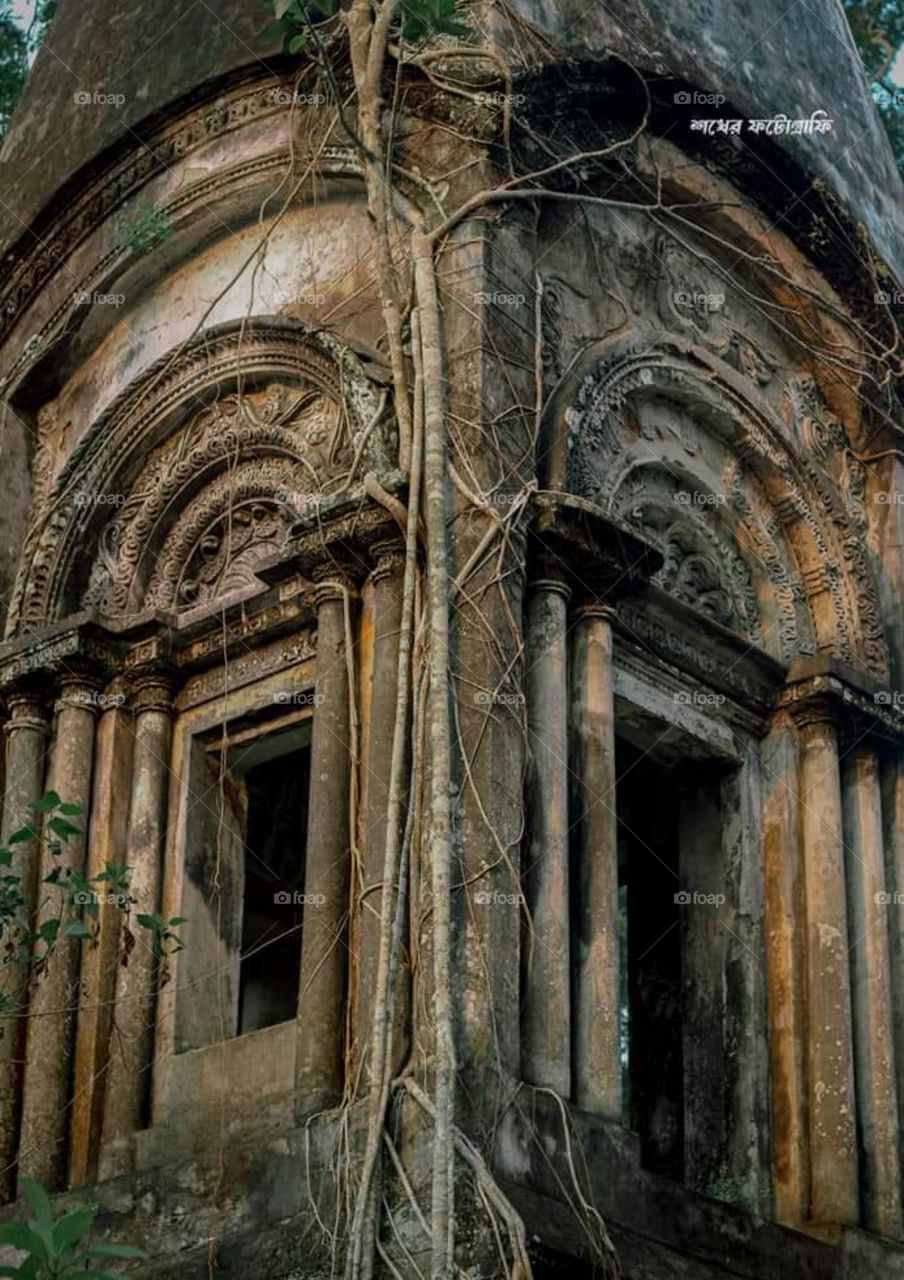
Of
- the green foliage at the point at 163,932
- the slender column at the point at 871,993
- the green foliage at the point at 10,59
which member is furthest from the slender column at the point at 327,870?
the green foliage at the point at 10,59

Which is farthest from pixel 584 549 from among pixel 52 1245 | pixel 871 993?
pixel 52 1245

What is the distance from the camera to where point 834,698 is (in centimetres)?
1319

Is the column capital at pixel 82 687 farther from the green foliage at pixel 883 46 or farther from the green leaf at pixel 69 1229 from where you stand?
the green foliage at pixel 883 46

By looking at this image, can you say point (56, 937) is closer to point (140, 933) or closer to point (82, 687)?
point (140, 933)

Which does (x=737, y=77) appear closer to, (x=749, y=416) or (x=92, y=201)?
(x=749, y=416)

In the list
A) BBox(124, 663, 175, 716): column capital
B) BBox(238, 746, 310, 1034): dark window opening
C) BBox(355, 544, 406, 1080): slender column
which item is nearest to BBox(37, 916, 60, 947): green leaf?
BBox(355, 544, 406, 1080): slender column

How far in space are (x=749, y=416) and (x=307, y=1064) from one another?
4221 mm

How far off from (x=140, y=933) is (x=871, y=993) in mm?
3339

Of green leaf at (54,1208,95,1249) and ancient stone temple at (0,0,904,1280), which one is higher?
ancient stone temple at (0,0,904,1280)

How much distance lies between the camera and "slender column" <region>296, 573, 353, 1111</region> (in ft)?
36.3

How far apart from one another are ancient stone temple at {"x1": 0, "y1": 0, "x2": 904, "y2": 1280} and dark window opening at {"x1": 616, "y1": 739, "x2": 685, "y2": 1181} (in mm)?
29

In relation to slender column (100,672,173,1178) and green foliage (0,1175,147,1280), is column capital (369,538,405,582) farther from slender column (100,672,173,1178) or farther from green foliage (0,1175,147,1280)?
green foliage (0,1175,147,1280)

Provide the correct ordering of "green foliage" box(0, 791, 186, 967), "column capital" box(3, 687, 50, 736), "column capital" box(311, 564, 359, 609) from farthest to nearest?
"column capital" box(3, 687, 50, 736) < "column capital" box(311, 564, 359, 609) < "green foliage" box(0, 791, 186, 967)

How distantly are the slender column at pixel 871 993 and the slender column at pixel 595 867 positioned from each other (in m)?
1.50
